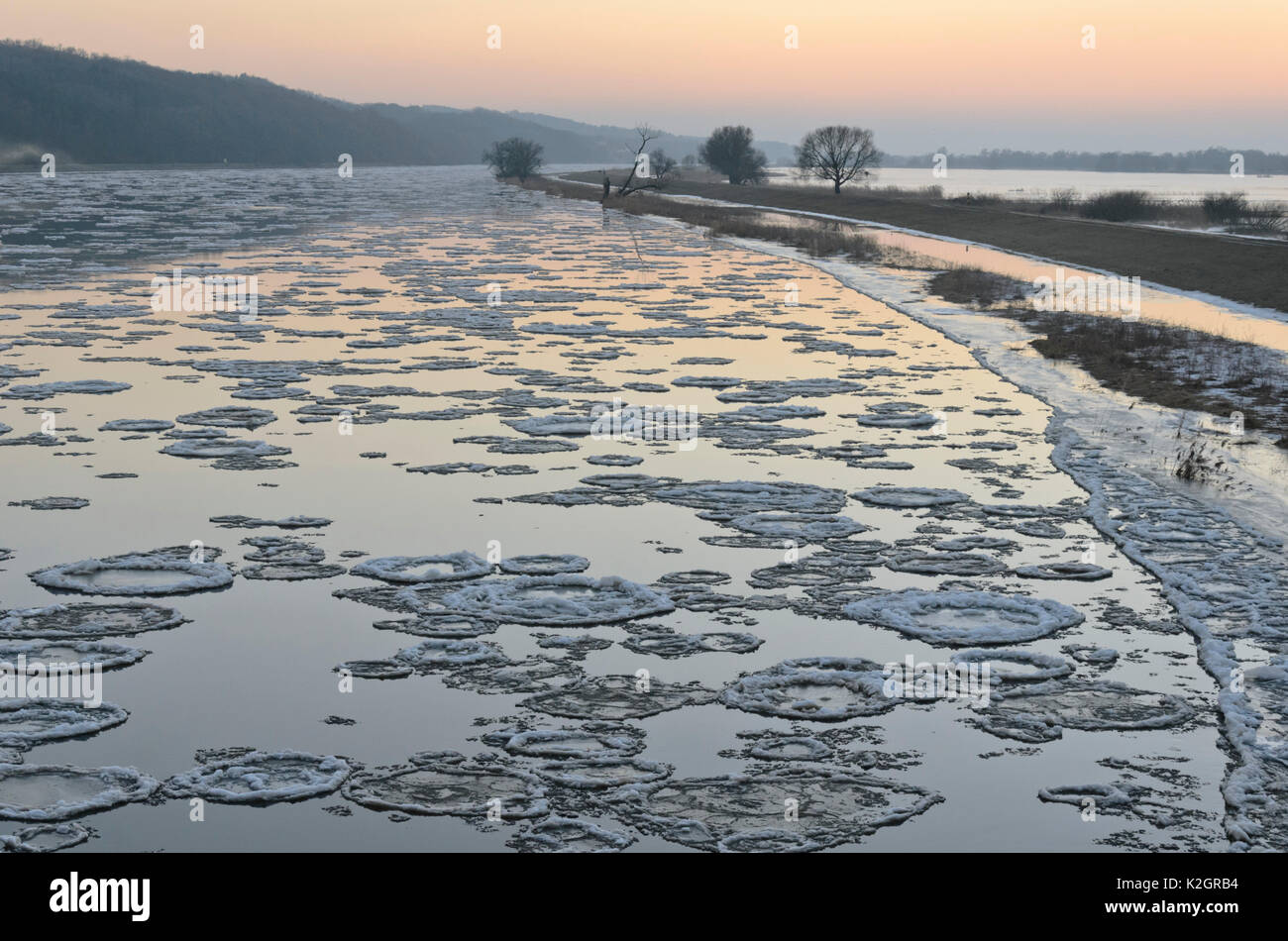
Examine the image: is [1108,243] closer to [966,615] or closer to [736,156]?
[966,615]

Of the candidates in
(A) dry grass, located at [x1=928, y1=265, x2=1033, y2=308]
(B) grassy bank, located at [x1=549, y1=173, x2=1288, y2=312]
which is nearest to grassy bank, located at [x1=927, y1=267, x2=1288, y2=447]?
(A) dry grass, located at [x1=928, y1=265, x2=1033, y2=308]

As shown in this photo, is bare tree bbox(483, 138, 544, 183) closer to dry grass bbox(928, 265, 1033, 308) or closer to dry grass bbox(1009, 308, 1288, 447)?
dry grass bbox(928, 265, 1033, 308)

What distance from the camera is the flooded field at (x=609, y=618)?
5.12 meters

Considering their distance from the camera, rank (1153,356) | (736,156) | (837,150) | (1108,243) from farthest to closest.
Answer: (736,156) → (837,150) → (1108,243) → (1153,356)

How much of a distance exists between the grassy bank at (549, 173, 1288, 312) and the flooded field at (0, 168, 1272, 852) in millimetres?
14764

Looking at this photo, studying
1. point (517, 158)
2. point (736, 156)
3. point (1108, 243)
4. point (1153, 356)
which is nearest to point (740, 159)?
point (736, 156)

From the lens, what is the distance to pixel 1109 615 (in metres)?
7.41

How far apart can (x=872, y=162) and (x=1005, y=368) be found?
237ft

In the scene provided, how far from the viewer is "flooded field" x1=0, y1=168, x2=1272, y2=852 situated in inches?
201

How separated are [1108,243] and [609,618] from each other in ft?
117

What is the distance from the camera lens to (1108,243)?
39.3 metres

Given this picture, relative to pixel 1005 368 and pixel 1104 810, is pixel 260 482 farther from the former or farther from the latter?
pixel 1005 368

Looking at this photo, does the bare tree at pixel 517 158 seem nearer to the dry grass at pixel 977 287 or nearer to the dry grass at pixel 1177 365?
the dry grass at pixel 977 287

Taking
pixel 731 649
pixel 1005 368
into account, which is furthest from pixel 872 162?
pixel 731 649
